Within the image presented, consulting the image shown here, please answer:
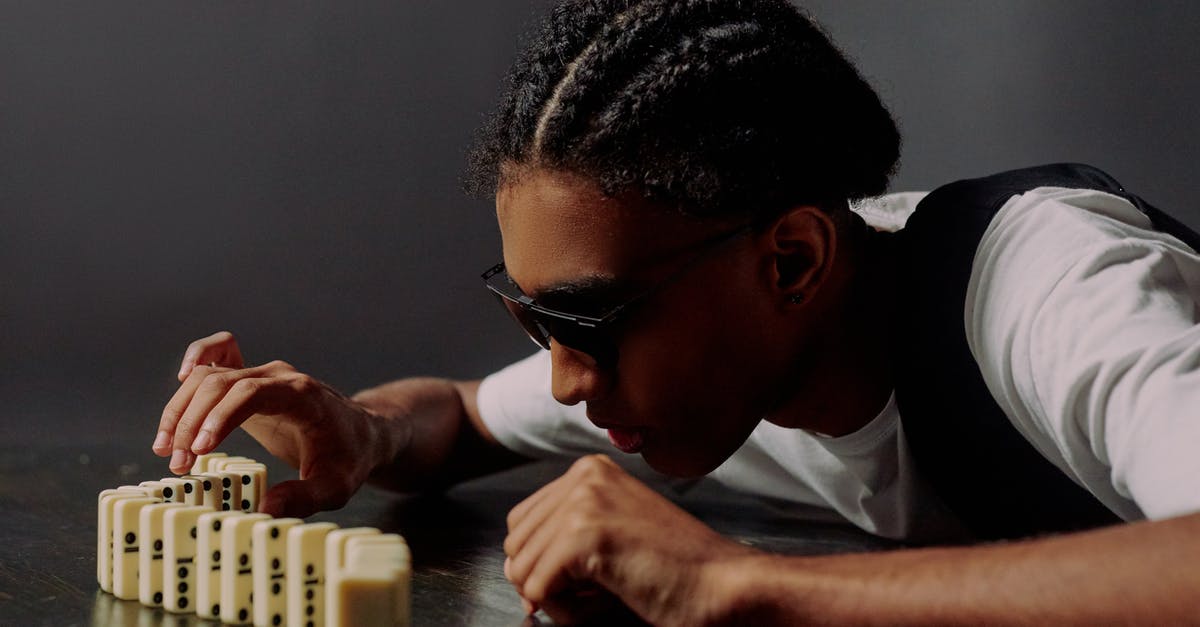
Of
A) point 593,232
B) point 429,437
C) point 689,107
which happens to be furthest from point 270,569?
point 429,437

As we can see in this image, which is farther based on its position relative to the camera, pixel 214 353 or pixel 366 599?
pixel 214 353

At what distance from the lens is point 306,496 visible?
2059 mm

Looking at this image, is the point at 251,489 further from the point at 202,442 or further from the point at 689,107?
the point at 689,107

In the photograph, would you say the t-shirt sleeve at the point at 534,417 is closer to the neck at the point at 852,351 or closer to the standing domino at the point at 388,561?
the neck at the point at 852,351

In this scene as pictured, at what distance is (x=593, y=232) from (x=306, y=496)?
67cm

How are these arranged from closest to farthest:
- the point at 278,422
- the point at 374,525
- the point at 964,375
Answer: the point at 964,375
the point at 278,422
the point at 374,525

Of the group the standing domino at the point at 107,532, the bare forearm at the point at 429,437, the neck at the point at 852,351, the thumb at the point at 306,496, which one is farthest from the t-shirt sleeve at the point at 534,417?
the standing domino at the point at 107,532

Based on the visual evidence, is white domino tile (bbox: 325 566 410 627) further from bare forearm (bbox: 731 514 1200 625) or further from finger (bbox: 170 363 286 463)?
finger (bbox: 170 363 286 463)

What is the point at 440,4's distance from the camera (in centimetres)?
395

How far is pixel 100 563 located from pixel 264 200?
85.4 inches

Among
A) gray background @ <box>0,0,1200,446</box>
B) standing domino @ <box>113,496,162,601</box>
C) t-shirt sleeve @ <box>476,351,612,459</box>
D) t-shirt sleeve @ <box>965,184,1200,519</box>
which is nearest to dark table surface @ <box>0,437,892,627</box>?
standing domino @ <box>113,496,162,601</box>

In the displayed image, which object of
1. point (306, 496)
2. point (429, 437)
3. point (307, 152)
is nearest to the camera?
point (306, 496)

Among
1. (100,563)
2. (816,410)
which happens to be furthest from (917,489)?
(100,563)

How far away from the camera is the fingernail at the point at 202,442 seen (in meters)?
1.87
